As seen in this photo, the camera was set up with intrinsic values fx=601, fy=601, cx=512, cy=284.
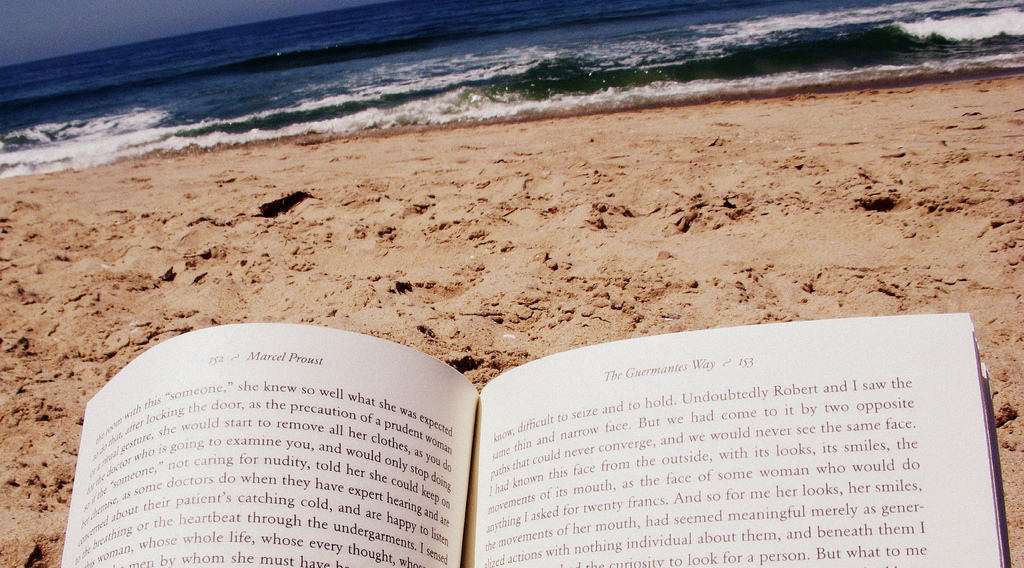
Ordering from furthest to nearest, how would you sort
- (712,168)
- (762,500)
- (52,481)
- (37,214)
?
(37,214)
(712,168)
(52,481)
(762,500)

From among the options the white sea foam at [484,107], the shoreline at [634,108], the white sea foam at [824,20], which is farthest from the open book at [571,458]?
the white sea foam at [824,20]

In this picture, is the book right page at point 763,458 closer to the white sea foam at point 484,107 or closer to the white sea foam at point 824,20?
the white sea foam at point 484,107

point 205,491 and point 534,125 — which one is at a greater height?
point 534,125

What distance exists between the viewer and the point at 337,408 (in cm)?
114

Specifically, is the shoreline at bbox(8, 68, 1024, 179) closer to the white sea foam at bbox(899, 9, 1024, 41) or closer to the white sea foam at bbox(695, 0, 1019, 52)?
the white sea foam at bbox(899, 9, 1024, 41)

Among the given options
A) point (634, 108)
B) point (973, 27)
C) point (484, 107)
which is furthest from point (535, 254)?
point (973, 27)

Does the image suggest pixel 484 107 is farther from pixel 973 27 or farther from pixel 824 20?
pixel 973 27

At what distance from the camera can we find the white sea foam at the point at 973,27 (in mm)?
7441

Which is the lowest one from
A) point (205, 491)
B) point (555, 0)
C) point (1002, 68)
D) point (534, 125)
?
point (205, 491)

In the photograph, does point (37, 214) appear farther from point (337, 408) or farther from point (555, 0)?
point (555, 0)

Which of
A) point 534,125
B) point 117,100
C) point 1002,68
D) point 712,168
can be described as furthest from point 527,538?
point 117,100

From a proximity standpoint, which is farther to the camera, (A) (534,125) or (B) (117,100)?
(B) (117,100)

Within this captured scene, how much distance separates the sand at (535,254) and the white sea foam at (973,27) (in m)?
3.99

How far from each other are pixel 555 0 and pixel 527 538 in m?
21.9
